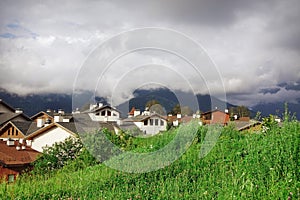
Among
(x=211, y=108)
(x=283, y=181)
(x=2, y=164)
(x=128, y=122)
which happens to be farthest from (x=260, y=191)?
(x=2, y=164)

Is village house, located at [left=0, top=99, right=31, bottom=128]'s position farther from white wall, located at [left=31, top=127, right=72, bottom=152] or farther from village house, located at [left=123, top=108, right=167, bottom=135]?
village house, located at [left=123, top=108, right=167, bottom=135]

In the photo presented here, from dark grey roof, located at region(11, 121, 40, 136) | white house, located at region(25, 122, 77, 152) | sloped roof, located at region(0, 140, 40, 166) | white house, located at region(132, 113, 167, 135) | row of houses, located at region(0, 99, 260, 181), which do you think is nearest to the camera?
row of houses, located at region(0, 99, 260, 181)

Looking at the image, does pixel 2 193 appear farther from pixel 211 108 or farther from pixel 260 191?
pixel 211 108

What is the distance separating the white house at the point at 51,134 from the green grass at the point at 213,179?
21.5 metres

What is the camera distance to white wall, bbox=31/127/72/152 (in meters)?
28.3

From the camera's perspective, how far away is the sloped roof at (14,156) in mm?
20562

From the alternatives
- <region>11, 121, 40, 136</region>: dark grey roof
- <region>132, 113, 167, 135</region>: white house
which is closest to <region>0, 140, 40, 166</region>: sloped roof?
<region>132, 113, 167, 135</region>: white house

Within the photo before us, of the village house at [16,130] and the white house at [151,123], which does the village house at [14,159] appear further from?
the village house at [16,130]

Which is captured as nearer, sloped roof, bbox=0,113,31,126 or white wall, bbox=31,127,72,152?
white wall, bbox=31,127,72,152

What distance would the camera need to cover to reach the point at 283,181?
4695mm

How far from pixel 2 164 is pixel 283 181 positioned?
1772 cm

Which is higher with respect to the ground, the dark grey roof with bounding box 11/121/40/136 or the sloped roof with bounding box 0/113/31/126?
the sloped roof with bounding box 0/113/31/126

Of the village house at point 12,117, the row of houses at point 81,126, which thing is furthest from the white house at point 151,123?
the village house at point 12,117

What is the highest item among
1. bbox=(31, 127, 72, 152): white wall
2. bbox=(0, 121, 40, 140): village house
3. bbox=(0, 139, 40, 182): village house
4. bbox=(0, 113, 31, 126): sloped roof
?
bbox=(0, 113, 31, 126): sloped roof
